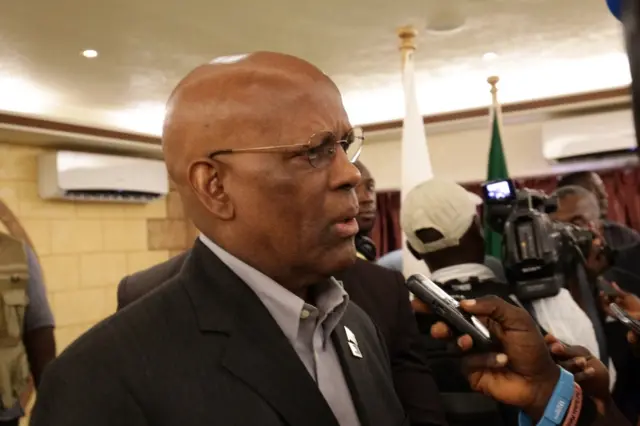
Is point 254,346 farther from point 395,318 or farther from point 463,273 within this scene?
point 463,273

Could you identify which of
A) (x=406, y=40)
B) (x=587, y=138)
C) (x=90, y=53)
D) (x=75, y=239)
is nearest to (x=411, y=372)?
(x=406, y=40)

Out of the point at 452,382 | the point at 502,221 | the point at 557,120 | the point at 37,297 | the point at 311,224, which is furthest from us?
the point at 557,120

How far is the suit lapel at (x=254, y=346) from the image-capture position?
2.62ft

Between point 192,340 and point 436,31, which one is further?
point 436,31

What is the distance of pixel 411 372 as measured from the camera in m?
1.35

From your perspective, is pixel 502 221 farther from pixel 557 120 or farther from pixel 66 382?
pixel 557 120

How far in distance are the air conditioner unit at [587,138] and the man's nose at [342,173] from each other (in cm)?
345

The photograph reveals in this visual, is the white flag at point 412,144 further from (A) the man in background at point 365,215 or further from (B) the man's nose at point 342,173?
(B) the man's nose at point 342,173

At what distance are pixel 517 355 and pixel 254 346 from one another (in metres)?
0.45

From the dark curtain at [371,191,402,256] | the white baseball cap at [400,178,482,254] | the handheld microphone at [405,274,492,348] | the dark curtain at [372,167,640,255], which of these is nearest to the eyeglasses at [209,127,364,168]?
the handheld microphone at [405,274,492,348]

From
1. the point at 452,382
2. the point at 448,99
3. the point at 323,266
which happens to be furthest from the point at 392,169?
the point at 323,266

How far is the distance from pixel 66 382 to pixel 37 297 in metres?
1.83

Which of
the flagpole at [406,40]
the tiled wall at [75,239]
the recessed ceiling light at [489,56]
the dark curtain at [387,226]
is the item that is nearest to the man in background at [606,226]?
the recessed ceiling light at [489,56]

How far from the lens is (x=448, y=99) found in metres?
4.30
